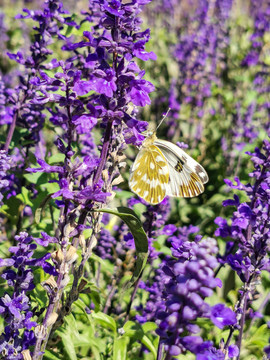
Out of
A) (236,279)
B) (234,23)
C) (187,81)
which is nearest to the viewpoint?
(236,279)

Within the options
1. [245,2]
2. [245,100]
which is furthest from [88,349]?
[245,2]

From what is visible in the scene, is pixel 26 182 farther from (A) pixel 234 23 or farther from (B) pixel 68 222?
(A) pixel 234 23

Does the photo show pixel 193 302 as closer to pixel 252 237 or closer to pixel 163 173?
pixel 252 237

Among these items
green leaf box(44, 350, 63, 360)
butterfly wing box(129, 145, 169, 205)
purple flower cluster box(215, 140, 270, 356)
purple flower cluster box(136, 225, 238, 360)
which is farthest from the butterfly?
purple flower cluster box(136, 225, 238, 360)

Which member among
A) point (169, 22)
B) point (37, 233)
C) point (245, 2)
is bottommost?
point (37, 233)

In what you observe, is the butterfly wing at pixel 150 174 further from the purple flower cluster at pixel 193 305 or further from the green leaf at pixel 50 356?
the purple flower cluster at pixel 193 305

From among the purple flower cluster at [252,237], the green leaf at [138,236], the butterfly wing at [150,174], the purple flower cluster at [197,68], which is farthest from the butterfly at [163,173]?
the purple flower cluster at [197,68]

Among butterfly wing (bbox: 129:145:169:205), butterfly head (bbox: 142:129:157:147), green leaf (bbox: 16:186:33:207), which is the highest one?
butterfly head (bbox: 142:129:157:147)

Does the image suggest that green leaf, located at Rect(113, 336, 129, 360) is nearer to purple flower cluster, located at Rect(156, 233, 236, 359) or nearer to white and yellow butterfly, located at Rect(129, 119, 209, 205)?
white and yellow butterfly, located at Rect(129, 119, 209, 205)
